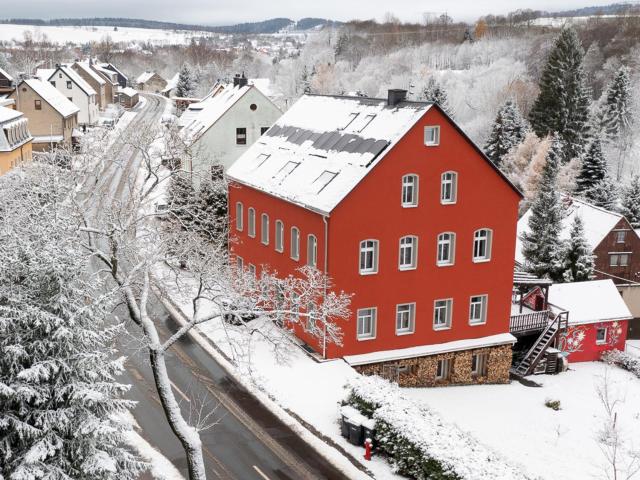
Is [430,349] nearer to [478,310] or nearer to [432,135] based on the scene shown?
[478,310]

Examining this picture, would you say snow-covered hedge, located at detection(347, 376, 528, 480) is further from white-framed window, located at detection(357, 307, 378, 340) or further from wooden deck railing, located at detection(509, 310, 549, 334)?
wooden deck railing, located at detection(509, 310, 549, 334)

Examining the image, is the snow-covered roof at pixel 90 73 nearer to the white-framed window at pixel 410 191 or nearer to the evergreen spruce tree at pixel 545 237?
the evergreen spruce tree at pixel 545 237

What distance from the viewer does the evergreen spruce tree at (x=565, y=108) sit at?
78.4 metres

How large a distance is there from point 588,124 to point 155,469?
230 feet

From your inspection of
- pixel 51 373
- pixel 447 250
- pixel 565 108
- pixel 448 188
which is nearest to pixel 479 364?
pixel 447 250

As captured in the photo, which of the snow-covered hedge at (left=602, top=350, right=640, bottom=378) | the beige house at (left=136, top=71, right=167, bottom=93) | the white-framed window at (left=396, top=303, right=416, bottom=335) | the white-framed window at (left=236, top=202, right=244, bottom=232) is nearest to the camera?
the white-framed window at (left=396, top=303, right=416, bottom=335)

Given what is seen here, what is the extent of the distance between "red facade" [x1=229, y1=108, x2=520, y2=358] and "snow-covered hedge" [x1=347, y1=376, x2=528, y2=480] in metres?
6.83

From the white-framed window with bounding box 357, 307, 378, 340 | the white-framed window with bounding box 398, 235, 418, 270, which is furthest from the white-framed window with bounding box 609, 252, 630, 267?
the white-framed window with bounding box 357, 307, 378, 340

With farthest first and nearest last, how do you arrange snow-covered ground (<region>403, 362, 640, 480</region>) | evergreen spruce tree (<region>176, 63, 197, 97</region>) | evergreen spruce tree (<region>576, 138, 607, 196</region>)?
evergreen spruce tree (<region>176, 63, 197, 97</region>) < evergreen spruce tree (<region>576, 138, 607, 196</region>) < snow-covered ground (<region>403, 362, 640, 480</region>)

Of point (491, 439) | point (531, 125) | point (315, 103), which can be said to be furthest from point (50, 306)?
point (531, 125)

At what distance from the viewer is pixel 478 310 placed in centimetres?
3503

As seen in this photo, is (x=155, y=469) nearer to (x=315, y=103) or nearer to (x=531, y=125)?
(x=315, y=103)

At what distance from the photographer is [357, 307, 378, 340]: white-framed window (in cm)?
3206

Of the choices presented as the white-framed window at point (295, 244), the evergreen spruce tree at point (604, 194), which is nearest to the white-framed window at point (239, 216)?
the white-framed window at point (295, 244)
